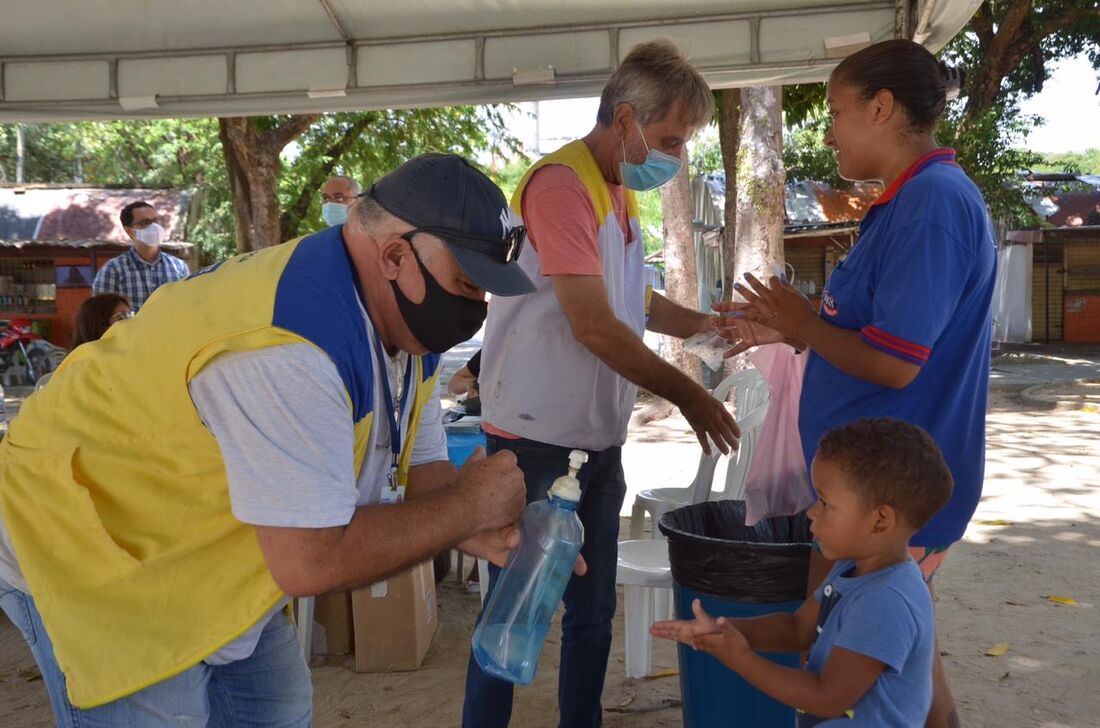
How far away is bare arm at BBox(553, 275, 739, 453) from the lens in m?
2.90

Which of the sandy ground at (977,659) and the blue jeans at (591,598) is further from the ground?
the blue jeans at (591,598)

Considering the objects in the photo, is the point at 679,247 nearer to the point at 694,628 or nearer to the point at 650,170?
the point at 650,170

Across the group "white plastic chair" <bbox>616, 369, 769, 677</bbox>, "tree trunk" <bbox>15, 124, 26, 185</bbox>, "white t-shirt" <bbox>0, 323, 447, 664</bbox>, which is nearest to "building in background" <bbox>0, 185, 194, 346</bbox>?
"tree trunk" <bbox>15, 124, 26, 185</bbox>

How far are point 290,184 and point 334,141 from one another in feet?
7.21

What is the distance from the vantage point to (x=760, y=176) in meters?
10.4

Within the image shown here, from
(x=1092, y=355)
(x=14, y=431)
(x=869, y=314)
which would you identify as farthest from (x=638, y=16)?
(x=1092, y=355)

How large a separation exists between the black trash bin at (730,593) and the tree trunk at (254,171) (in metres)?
10.5

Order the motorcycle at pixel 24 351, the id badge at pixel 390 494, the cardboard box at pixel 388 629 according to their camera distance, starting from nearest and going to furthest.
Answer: the id badge at pixel 390 494 → the cardboard box at pixel 388 629 → the motorcycle at pixel 24 351

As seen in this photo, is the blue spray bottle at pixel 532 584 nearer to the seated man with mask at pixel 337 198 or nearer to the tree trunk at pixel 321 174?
the seated man with mask at pixel 337 198

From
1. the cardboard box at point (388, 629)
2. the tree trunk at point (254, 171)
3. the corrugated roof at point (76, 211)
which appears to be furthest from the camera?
the corrugated roof at point (76, 211)

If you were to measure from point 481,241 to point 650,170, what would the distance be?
1414 millimetres

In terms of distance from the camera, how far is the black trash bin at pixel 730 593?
9.36 ft

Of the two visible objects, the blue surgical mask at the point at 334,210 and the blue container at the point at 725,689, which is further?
the blue surgical mask at the point at 334,210

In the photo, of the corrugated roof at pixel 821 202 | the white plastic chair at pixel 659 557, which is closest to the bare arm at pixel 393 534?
the white plastic chair at pixel 659 557
